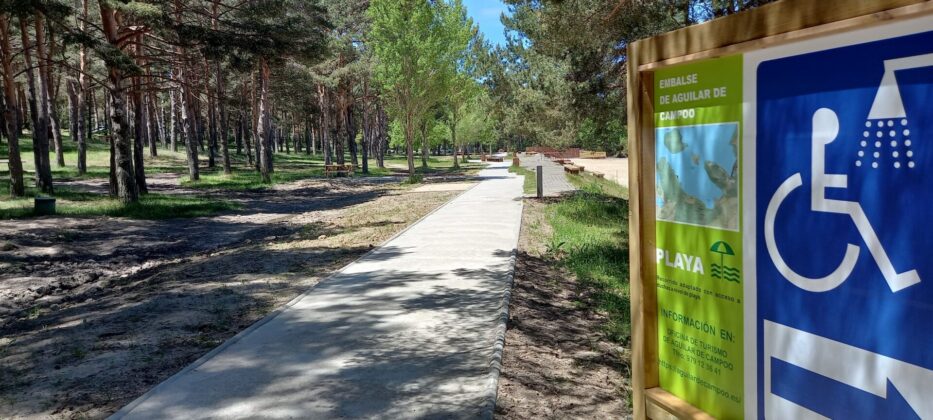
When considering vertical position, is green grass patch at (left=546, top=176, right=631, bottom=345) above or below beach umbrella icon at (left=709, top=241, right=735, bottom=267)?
below

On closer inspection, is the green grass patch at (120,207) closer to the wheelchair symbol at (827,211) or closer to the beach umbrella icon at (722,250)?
the beach umbrella icon at (722,250)

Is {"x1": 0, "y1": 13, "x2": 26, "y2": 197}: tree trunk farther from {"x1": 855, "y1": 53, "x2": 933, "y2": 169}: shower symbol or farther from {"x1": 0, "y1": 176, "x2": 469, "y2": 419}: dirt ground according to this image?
{"x1": 855, "y1": 53, "x2": 933, "y2": 169}: shower symbol

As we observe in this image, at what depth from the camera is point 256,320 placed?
21.3 ft

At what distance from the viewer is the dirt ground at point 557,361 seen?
4348 mm

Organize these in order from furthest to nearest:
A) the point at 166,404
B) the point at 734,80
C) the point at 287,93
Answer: the point at 287,93
the point at 166,404
the point at 734,80

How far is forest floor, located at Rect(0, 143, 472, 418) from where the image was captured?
4.92 m

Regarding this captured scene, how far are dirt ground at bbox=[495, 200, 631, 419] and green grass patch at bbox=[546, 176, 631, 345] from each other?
0.21 m

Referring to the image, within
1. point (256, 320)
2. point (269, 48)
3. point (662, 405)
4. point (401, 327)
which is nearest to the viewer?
point (662, 405)

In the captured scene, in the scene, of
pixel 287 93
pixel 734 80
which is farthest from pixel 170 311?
pixel 287 93

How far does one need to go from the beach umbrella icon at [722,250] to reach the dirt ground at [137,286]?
166 inches

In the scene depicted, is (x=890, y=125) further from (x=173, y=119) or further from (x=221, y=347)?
(x=173, y=119)

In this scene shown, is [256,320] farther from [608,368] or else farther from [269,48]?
[269,48]

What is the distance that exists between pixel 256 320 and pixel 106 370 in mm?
1645

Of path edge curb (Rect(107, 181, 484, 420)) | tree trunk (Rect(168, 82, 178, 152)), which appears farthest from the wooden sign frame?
tree trunk (Rect(168, 82, 178, 152))
